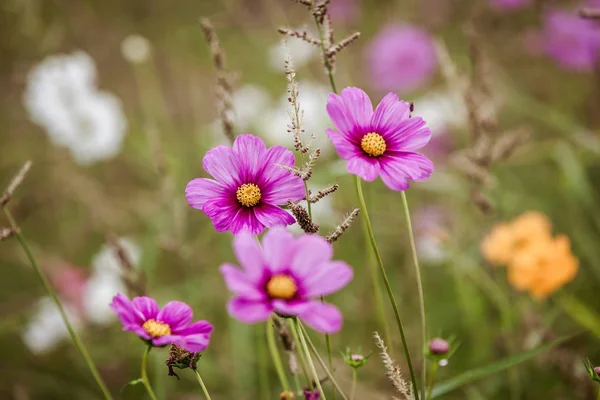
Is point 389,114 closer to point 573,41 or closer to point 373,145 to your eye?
point 373,145

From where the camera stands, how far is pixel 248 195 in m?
0.36

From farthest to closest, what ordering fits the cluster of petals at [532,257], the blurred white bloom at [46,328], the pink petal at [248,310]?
the blurred white bloom at [46,328] < the cluster of petals at [532,257] < the pink petal at [248,310]

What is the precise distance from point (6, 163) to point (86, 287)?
0.48m

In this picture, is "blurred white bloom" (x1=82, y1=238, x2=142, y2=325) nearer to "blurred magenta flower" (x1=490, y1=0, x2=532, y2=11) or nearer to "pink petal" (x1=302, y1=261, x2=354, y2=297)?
"pink petal" (x1=302, y1=261, x2=354, y2=297)

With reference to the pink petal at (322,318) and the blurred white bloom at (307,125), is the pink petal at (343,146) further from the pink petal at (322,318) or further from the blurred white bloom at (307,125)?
the blurred white bloom at (307,125)

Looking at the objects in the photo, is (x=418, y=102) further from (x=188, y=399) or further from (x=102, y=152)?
(x=188, y=399)

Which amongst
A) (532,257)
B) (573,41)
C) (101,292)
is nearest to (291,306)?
(532,257)

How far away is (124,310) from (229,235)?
2.31 feet

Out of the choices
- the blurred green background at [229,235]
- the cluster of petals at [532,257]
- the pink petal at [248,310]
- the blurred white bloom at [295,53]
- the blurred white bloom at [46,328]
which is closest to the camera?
the pink petal at [248,310]

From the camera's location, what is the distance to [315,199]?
0.34 metres

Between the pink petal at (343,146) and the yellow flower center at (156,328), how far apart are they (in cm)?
17

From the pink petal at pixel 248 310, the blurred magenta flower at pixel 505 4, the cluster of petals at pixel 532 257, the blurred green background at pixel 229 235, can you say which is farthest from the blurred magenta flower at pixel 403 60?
the pink petal at pixel 248 310

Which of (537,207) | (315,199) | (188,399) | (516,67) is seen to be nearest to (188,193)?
(315,199)

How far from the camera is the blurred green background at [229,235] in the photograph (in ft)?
2.61
